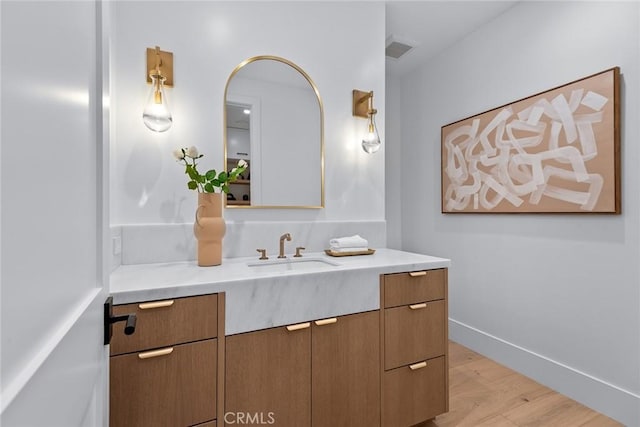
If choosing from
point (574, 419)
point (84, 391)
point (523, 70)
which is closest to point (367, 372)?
point (84, 391)

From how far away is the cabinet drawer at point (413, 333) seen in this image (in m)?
1.48

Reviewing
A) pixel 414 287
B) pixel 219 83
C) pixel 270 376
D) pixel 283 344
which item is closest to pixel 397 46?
pixel 219 83

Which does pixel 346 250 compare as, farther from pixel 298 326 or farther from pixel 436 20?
pixel 436 20

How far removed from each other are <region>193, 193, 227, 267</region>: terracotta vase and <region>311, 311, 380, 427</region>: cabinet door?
2.02 ft

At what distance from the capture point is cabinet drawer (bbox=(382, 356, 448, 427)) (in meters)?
1.48

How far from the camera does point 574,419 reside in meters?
1.73

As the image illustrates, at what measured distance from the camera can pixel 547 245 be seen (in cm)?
206

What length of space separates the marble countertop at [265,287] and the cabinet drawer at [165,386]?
0.52 ft

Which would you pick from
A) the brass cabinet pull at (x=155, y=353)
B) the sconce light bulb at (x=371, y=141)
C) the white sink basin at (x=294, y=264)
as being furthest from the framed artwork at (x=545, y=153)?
the brass cabinet pull at (x=155, y=353)

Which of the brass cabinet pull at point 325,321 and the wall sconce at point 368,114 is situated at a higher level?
the wall sconce at point 368,114

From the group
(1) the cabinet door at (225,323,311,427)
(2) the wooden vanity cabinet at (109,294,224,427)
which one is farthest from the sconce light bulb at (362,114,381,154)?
(2) the wooden vanity cabinet at (109,294,224,427)

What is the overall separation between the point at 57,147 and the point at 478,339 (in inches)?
116

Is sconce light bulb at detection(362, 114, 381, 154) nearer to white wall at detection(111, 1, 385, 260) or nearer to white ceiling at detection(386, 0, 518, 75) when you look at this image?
white wall at detection(111, 1, 385, 260)

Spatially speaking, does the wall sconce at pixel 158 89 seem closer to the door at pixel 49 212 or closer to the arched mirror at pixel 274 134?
the arched mirror at pixel 274 134
